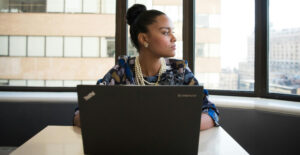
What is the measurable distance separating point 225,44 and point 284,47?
0.55 metres

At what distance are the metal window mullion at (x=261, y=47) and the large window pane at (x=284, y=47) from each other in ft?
0.13

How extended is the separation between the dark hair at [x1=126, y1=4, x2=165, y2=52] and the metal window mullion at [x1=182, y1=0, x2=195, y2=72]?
0.96 meters

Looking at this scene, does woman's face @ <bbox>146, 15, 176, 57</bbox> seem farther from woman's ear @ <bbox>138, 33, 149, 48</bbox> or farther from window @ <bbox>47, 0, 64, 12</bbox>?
window @ <bbox>47, 0, 64, 12</bbox>

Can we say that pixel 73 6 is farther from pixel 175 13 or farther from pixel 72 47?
pixel 175 13

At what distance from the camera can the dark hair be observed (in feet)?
5.28

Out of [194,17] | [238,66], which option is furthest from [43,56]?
[238,66]

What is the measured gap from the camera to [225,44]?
8.39 ft

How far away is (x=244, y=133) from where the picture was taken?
206 centimetres

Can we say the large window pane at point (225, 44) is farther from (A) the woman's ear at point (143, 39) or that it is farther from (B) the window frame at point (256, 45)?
(A) the woman's ear at point (143, 39)

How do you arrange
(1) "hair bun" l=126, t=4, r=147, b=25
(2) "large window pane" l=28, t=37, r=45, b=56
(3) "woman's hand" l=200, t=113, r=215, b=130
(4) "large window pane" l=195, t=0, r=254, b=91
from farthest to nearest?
1. (2) "large window pane" l=28, t=37, r=45, b=56
2. (4) "large window pane" l=195, t=0, r=254, b=91
3. (1) "hair bun" l=126, t=4, r=147, b=25
4. (3) "woman's hand" l=200, t=113, r=215, b=130

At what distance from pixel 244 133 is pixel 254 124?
113mm

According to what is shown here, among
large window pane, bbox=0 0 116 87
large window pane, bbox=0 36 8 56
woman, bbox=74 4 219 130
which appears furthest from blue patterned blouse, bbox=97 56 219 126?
large window pane, bbox=0 36 8 56

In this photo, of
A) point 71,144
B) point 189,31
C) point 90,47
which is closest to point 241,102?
point 189,31

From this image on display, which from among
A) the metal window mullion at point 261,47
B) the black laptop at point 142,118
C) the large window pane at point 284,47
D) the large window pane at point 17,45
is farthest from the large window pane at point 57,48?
the black laptop at point 142,118
